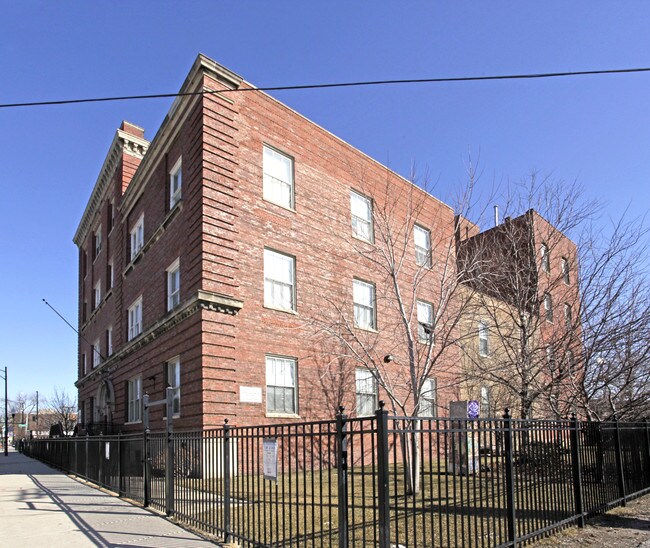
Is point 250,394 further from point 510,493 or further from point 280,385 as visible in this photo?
point 510,493

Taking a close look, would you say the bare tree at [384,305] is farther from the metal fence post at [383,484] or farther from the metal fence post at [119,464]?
the metal fence post at [383,484]

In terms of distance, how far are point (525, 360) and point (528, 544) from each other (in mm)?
7827

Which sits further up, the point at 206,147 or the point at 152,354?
the point at 206,147

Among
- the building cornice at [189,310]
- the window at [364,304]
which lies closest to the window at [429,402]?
the window at [364,304]

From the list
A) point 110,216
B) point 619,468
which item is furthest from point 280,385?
point 110,216

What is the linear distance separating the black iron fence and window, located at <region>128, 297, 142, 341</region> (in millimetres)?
10075

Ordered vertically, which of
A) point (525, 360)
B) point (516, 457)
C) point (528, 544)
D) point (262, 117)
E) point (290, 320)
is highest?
point (262, 117)

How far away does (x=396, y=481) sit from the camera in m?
7.57

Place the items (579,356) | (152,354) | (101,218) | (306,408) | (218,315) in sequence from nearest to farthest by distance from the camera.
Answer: (579,356) → (218,315) → (306,408) → (152,354) → (101,218)

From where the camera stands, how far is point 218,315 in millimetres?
15820

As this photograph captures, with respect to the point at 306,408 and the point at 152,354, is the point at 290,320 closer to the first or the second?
the point at 306,408

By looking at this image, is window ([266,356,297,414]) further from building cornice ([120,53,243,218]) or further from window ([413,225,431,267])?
window ([413,225,431,267])

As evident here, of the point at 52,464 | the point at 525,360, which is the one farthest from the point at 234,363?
the point at 52,464

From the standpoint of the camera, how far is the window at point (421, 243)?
24.4 m
